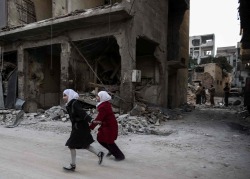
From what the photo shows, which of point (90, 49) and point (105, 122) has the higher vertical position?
point (90, 49)

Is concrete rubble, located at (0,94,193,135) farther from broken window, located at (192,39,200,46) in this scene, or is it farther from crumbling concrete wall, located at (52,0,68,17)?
broken window, located at (192,39,200,46)

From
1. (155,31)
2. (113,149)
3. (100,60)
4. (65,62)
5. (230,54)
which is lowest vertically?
(113,149)

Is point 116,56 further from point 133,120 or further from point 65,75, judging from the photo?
point 133,120

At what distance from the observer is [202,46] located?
55.3 meters

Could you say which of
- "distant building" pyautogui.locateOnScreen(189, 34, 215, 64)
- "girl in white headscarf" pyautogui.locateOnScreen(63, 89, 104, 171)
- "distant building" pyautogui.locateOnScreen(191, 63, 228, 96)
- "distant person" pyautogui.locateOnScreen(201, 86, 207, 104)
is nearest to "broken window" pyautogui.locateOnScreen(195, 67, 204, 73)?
"distant building" pyautogui.locateOnScreen(191, 63, 228, 96)

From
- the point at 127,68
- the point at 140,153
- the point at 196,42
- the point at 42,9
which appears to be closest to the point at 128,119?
the point at 127,68

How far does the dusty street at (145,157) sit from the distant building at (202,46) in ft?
160

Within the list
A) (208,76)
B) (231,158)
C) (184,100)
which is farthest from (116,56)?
(208,76)

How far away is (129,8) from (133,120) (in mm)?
4338

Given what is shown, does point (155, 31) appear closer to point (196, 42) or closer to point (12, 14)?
point (12, 14)

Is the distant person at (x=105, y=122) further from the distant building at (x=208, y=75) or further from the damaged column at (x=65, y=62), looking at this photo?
the distant building at (x=208, y=75)

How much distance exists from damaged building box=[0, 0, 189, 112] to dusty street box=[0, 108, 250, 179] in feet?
12.3

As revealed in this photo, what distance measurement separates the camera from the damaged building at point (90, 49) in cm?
1077

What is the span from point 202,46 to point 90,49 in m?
46.1
